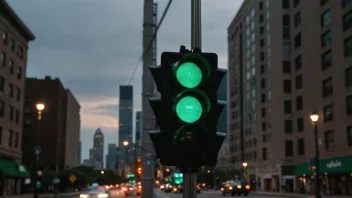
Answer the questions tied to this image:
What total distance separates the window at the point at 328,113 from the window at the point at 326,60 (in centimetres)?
507

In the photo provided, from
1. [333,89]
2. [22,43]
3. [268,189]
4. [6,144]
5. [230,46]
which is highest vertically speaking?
[230,46]

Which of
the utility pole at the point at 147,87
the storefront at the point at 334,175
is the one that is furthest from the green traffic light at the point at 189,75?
the storefront at the point at 334,175

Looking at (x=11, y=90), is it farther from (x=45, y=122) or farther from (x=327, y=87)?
(x=45, y=122)

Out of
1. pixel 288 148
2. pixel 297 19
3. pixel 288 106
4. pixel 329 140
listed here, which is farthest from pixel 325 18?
pixel 288 148

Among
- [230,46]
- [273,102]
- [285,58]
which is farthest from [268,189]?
[230,46]

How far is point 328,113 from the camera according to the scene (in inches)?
2219

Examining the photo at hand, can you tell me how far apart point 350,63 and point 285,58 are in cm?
2633

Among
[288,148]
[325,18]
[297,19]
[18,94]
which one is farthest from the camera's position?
[288,148]

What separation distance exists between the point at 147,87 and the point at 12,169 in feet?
156

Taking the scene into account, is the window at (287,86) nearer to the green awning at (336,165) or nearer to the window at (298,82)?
the window at (298,82)

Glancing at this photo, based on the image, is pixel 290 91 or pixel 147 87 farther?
pixel 290 91

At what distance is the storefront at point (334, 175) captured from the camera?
1984 inches

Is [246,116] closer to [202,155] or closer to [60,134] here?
[60,134]

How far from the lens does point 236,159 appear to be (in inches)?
4464
